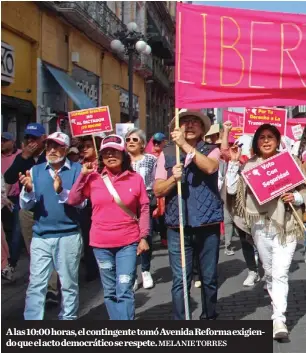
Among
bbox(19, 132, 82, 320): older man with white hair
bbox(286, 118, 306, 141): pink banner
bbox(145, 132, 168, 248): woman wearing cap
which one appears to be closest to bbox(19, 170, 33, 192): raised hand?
bbox(19, 132, 82, 320): older man with white hair

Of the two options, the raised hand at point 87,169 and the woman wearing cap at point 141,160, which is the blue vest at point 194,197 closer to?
the raised hand at point 87,169

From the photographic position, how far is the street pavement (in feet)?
19.3

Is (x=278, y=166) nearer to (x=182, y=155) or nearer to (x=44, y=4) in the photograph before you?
(x=182, y=155)

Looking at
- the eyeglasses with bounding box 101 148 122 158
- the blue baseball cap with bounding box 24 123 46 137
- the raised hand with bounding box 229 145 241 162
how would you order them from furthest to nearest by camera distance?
1. the blue baseball cap with bounding box 24 123 46 137
2. the raised hand with bounding box 229 145 241 162
3. the eyeglasses with bounding box 101 148 122 158

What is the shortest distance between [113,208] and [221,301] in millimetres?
2241

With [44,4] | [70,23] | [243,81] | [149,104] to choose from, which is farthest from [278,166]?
[149,104]

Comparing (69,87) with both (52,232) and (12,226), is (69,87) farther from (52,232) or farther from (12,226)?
(52,232)

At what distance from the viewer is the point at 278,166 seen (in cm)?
533

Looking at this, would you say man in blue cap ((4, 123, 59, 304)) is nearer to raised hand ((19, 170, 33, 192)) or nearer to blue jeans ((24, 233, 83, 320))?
raised hand ((19, 170, 33, 192))

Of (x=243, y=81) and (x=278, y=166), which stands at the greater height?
(x=243, y=81)

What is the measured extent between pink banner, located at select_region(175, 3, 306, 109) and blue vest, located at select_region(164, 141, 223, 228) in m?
0.49

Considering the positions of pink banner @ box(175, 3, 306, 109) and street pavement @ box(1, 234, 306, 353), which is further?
street pavement @ box(1, 234, 306, 353)

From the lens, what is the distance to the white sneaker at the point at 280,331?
508 centimetres

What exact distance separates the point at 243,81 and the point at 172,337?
97.3 inches
